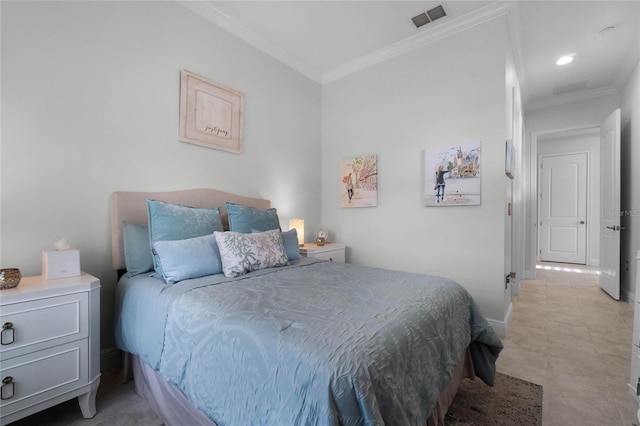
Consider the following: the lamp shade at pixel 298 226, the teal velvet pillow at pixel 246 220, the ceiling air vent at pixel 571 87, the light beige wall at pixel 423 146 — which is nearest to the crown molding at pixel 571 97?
the ceiling air vent at pixel 571 87

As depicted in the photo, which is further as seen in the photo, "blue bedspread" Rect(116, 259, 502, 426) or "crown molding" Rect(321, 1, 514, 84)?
"crown molding" Rect(321, 1, 514, 84)

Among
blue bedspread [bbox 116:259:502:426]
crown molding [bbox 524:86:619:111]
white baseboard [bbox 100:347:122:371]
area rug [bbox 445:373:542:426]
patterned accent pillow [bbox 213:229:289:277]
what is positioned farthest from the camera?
crown molding [bbox 524:86:619:111]

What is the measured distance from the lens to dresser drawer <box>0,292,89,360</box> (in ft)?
4.24

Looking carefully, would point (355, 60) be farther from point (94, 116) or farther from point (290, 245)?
point (94, 116)

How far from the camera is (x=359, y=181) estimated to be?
3.59m

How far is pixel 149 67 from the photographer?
7.47ft

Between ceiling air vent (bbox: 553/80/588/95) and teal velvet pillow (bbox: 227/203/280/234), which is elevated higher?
ceiling air vent (bbox: 553/80/588/95)

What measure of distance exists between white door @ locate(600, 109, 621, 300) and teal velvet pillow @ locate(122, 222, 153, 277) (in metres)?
5.20

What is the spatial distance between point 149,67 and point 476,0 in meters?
2.86

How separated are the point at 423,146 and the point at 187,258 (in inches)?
100

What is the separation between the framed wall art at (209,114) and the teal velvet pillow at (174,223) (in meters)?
0.74

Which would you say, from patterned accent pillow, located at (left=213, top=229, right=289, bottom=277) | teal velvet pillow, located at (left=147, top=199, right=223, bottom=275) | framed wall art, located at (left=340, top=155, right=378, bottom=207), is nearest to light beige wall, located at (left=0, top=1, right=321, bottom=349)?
teal velvet pillow, located at (left=147, top=199, right=223, bottom=275)

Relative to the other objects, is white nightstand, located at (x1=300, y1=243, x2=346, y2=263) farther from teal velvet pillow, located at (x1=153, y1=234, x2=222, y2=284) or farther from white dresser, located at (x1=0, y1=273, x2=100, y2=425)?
white dresser, located at (x1=0, y1=273, x2=100, y2=425)

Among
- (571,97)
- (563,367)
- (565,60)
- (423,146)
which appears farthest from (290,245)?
(571,97)
